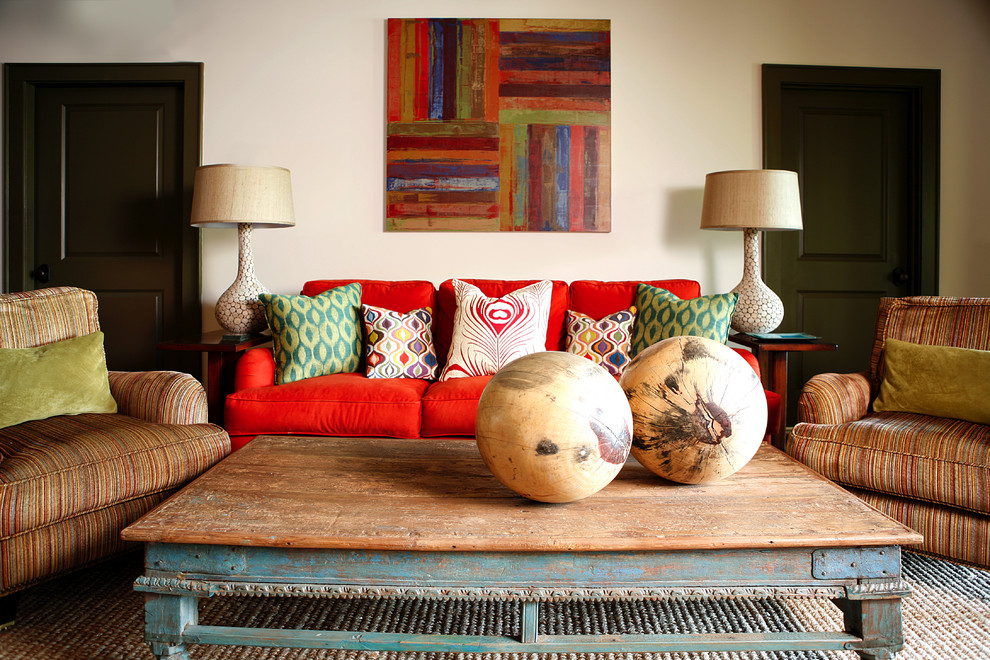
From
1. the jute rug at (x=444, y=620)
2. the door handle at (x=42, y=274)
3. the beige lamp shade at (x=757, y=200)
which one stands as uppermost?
the beige lamp shade at (x=757, y=200)

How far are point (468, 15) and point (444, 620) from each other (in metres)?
2.99

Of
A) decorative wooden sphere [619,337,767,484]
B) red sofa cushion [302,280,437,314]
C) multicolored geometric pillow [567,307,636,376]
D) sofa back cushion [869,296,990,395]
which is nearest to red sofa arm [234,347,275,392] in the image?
red sofa cushion [302,280,437,314]

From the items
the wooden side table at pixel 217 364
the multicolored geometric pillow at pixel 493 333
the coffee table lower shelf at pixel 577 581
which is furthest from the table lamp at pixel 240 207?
the coffee table lower shelf at pixel 577 581

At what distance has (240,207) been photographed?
301 centimetres

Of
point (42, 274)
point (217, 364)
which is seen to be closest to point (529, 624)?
point (217, 364)

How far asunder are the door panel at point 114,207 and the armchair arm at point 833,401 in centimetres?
303

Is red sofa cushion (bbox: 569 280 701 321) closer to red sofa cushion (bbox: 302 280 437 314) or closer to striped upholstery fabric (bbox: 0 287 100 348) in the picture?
red sofa cushion (bbox: 302 280 437 314)

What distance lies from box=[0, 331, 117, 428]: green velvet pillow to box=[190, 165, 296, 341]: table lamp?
0.75 metres

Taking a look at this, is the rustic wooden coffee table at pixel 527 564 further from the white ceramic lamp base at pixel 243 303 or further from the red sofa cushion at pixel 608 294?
the white ceramic lamp base at pixel 243 303

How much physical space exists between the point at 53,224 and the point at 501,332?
106 inches

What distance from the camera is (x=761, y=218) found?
301 centimetres

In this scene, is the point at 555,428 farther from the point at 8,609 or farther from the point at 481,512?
the point at 8,609

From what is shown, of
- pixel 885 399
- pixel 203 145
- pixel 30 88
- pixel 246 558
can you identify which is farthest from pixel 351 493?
pixel 30 88

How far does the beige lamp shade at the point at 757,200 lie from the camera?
3.01 meters
